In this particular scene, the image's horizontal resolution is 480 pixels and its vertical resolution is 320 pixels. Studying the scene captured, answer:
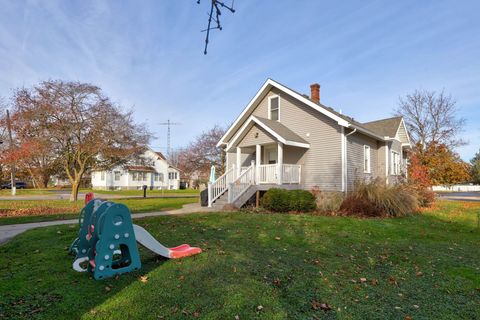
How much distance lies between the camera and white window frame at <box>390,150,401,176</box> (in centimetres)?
1965

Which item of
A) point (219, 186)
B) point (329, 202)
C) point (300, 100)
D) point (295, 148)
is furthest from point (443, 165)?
point (219, 186)

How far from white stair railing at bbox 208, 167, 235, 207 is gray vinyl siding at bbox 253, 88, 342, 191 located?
11.6 ft

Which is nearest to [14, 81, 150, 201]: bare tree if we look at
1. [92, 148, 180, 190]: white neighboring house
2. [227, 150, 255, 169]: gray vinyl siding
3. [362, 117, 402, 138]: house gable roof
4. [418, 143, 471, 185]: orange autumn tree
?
[227, 150, 255, 169]: gray vinyl siding

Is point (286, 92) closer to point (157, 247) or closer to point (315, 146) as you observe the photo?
point (315, 146)

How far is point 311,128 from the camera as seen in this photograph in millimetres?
15883

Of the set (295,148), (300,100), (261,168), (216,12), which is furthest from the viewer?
(295,148)

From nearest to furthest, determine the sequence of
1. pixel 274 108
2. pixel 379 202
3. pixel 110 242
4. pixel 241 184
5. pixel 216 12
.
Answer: pixel 216 12, pixel 110 242, pixel 379 202, pixel 241 184, pixel 274 108

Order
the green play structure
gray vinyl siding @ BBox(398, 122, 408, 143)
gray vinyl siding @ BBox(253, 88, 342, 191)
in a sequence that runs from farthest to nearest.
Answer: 1. gray vinyl siding @ BBox(398, 122, 408, 143)
2. gray vinyl siding @ BBox(253, 88, 342, 191)
3. the green play structure

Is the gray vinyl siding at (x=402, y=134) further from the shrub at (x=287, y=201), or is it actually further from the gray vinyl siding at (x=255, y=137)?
the shrub at (x=287, y=201)

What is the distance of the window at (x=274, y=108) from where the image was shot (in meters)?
17.4

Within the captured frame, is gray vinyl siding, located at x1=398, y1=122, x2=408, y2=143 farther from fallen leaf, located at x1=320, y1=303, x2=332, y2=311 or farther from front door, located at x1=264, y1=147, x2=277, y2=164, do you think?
fallen leaf, located at x1=320, y1=303, x2=332, y2=311

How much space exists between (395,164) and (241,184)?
38.8ft

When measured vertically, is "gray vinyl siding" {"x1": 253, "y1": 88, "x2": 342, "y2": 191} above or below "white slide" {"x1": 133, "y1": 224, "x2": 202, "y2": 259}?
above

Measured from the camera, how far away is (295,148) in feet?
54.0
